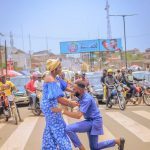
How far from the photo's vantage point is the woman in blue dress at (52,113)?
604 centimetres

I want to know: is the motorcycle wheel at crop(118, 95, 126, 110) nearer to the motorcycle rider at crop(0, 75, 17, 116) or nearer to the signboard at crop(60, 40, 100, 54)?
the motorcycle rider at crop(0, 75, 17, 116)

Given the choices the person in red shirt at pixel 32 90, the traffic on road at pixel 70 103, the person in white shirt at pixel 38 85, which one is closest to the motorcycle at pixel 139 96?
the traffic on road at pixel 70 103

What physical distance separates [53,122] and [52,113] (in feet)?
0.43

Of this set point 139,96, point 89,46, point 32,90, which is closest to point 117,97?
point 139,96

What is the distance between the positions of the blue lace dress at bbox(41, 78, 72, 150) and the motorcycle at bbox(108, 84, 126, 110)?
455 inches

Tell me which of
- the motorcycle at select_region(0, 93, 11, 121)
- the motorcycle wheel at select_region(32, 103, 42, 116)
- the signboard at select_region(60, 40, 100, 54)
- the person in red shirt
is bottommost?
the motorcycle wheel at select_region(32, 103, 42, 116)

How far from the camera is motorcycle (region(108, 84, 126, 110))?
57.7 feet

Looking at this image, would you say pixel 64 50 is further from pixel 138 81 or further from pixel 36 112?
pixel 36 112

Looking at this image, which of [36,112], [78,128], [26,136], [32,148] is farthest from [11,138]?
[36,112]

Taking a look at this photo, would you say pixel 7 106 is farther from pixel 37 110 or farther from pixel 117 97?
pixel 117 97

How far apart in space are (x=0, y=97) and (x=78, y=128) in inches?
369

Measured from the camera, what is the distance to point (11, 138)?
36.5 feet

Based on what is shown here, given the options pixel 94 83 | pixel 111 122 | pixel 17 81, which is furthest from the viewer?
pixel 17 81

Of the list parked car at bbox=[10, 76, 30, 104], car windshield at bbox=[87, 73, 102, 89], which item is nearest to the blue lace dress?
parked car at bbox=[10, 76, 30, 104]
